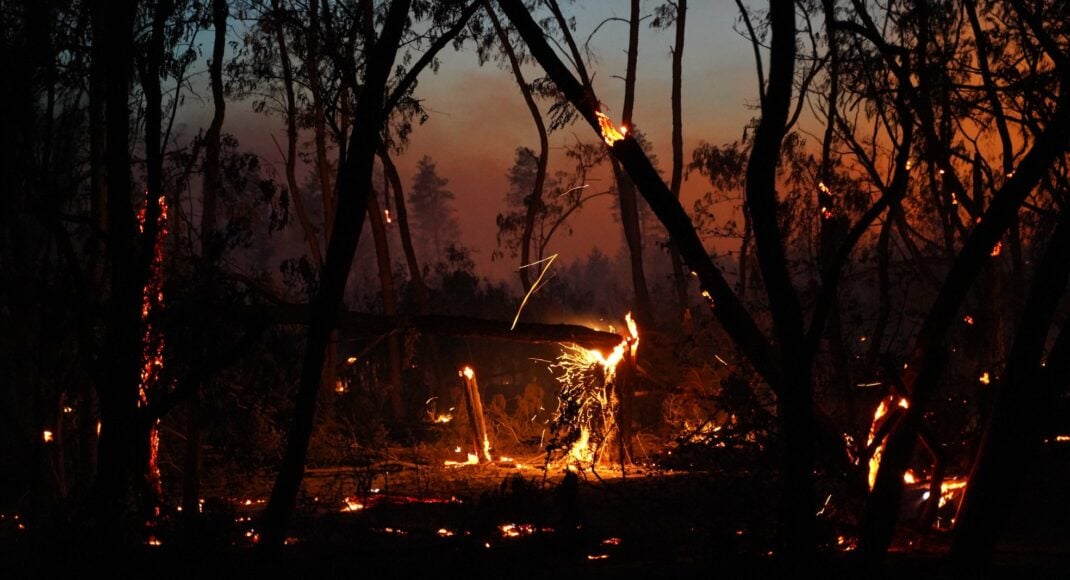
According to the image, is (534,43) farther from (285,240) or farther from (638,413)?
(285,240)

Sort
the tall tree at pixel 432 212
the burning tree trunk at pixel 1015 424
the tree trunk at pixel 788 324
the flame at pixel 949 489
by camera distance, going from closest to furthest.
A: the tree trunk at pixel 788 324
the burning tree trunk at pixel 1015 424
the flame at pixel 949 489
the tall tree at pixel 432 212

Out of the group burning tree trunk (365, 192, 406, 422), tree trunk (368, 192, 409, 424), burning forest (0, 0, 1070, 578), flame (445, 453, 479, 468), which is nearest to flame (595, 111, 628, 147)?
burning forest (0, 0, 1070, 578)

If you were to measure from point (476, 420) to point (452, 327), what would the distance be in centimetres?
451

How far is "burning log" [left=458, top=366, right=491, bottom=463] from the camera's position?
1412 centimetres

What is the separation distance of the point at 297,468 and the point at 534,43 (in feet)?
11.1

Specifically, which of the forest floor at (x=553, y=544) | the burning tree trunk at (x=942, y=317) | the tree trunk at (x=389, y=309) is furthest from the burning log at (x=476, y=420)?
the burning tree trunk at (x=942, y=317)

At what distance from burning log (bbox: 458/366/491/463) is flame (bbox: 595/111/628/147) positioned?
7455mm

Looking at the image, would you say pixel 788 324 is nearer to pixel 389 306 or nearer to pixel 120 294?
pixel 120 294

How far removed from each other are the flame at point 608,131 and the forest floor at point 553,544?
2.57 m

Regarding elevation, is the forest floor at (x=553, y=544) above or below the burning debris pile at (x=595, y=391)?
below

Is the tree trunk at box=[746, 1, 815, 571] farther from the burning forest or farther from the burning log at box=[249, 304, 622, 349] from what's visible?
the burning log at box=[249, 304, 622, 349]

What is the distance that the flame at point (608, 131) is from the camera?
6.98 metres

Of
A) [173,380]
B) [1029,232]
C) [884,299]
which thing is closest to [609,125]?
[173,380]

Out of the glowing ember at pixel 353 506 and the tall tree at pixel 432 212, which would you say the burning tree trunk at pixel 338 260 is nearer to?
the glowing ember at pixel 353 506
